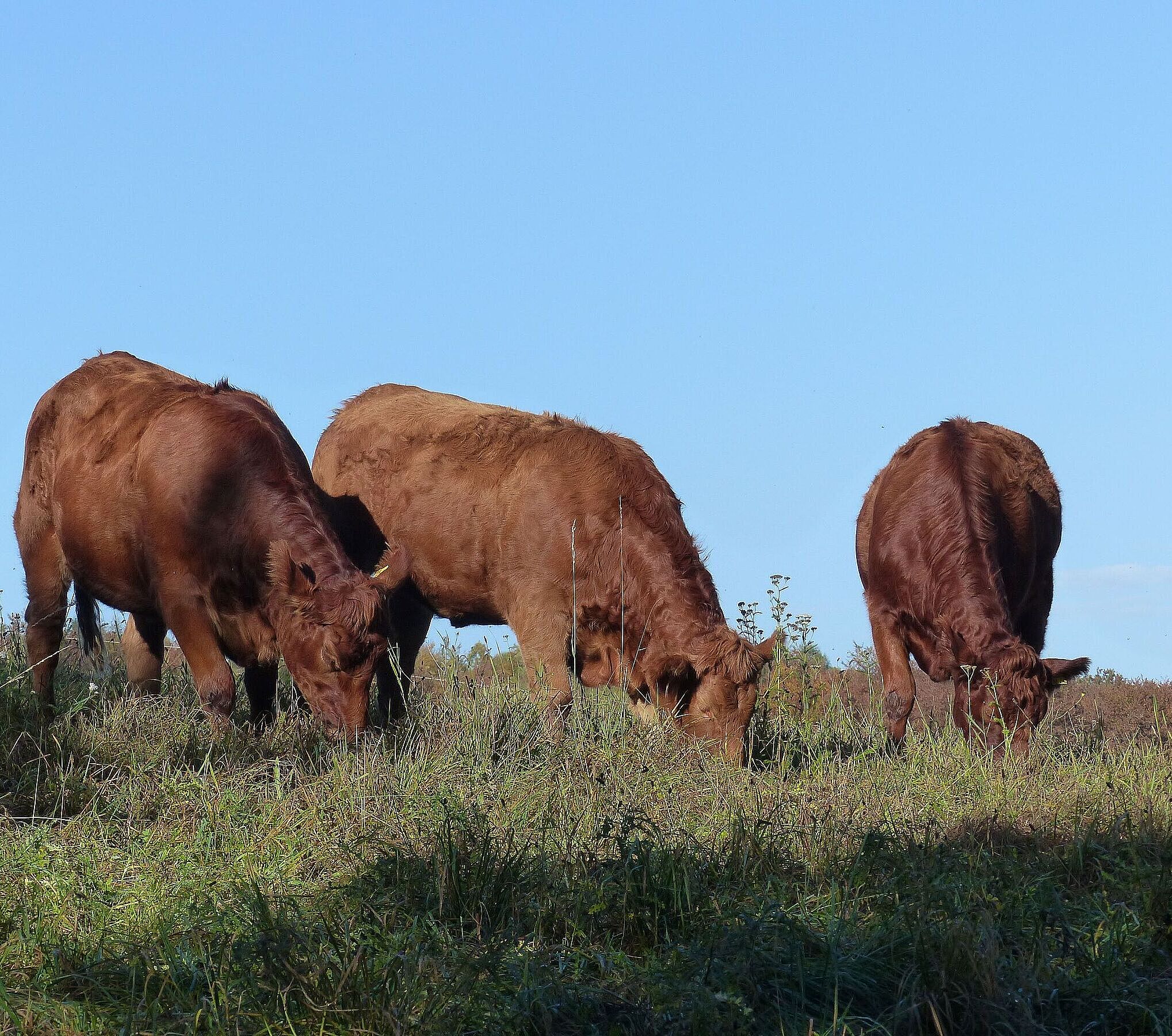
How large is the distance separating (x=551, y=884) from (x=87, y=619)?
20.5 feet

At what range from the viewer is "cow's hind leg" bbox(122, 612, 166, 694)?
9.62 meters

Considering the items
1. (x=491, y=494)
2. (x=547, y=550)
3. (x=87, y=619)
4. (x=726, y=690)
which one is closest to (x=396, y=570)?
(x=547, y=550)

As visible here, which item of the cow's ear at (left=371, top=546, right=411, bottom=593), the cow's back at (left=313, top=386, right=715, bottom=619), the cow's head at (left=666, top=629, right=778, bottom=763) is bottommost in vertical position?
the cow's head at (left=666, top=629, right=778, bottom=763)

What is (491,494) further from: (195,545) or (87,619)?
(87,619)

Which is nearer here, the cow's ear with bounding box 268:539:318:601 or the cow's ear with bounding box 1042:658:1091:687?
the cow's ear with bounding box 268:539:318:601

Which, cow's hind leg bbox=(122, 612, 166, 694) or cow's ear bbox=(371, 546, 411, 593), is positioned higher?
cow's ear bbox=(371, 546, 411, 593)

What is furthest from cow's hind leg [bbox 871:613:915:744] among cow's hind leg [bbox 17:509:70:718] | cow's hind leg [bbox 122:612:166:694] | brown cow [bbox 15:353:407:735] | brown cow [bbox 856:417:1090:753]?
cow's hind leg [bbox 17:509:70:718]

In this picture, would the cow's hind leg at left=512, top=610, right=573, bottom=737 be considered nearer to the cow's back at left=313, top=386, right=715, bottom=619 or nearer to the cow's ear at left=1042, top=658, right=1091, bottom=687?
the cow's back at left=313, top=386, right=715, bottom=619

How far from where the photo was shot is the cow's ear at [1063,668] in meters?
8.85

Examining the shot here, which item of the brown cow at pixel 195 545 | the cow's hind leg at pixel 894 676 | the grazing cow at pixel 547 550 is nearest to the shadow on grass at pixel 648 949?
the brown cow at pixel 195 545

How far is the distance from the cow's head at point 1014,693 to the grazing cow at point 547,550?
4.99ft

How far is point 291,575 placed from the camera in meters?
7.95

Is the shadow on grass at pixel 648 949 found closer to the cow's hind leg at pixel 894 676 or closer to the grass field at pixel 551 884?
the grass field at pixel 551 884

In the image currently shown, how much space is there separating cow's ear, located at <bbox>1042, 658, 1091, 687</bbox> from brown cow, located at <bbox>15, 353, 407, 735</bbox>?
431cm
